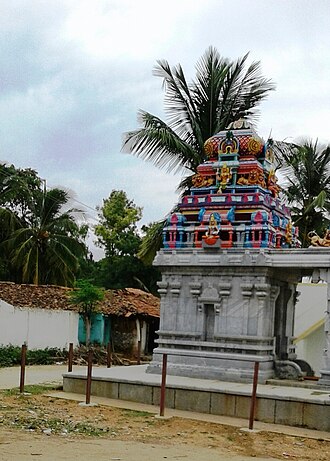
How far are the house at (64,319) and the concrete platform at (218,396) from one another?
8822mm

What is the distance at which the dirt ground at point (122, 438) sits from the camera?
8883 millimetres

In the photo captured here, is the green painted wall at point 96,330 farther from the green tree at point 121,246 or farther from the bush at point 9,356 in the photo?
the green tree at point 121,246

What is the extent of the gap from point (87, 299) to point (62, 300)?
2.12 metres

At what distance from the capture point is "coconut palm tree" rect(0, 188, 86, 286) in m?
29.4

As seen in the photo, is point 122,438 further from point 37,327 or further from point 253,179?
point 37,327

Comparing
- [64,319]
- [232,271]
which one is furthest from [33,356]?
[232,271]

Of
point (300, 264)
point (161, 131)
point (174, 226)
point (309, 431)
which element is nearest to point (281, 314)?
point (300, 264)

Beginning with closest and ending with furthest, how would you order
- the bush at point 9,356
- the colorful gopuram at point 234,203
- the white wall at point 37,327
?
the colorful gopuram at point 234,203
the bush at point 9,356
the white wall at point 37,327

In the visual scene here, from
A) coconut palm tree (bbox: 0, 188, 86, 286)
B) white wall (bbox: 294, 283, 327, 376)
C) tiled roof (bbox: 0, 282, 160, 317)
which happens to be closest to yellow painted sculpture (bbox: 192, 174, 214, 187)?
white wall (bbox: 294, 283, 327, 376)

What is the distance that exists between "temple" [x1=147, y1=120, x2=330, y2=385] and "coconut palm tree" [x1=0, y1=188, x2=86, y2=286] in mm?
14429

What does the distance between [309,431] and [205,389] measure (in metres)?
2.22

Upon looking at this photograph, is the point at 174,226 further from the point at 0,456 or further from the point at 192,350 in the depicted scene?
the point at 0,456

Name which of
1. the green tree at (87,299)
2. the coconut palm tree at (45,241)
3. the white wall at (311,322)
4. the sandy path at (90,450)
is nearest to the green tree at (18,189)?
the coconut palm tree at (45,241)

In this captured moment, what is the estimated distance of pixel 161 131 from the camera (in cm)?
1920
